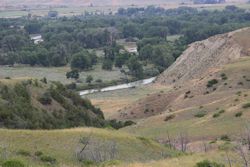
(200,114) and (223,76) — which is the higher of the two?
(200,114)

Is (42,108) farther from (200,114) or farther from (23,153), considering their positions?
(23,153)

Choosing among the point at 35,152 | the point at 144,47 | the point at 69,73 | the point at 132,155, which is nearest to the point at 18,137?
the point at 35,152

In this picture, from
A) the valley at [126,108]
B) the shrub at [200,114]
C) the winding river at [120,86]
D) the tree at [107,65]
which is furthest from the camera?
the tree at [107,65]

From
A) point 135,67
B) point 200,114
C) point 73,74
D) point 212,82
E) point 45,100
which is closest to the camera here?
point 200,114

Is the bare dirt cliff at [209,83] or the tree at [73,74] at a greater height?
the bare dirt cliff at [209,83]

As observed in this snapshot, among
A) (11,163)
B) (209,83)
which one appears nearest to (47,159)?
(11,163)

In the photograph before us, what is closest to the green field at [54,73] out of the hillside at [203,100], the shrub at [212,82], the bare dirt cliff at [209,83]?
the hillside at [203,100]

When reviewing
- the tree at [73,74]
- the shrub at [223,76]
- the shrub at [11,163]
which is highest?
the shrub at [11,163]

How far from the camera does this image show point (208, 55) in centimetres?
12925

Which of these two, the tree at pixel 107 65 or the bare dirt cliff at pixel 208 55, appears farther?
the tree at pixel 107 65

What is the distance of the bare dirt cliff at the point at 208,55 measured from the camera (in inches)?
4727

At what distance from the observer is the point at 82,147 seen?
106 ft

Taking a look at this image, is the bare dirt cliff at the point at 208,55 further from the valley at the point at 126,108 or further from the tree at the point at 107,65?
the tree at the point at 107,65

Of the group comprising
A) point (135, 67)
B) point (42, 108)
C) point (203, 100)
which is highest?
point (42, 108)
